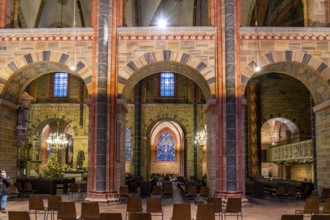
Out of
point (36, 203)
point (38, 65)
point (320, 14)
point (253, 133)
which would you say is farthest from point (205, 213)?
point (253, 133)

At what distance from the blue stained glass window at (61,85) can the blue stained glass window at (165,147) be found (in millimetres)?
12174

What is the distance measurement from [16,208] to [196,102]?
58.9 feet

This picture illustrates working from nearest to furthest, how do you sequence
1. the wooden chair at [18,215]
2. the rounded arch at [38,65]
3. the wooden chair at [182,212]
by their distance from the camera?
the wooden chair at [18,215], the wooden chair at [182,212], the rounded arch at [38,65]

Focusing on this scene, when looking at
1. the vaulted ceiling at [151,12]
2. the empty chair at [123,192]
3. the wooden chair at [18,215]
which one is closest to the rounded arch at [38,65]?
the empty chair at [123,192]

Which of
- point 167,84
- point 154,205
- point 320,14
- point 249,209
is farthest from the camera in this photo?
point 167,84

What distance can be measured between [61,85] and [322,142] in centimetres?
2082

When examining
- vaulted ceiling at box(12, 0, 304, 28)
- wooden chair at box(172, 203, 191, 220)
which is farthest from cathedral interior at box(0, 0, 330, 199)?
wooden chair at box(172, 203, 191, 220)

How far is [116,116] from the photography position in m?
16.6

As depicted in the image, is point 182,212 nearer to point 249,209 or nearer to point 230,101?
point 249,209

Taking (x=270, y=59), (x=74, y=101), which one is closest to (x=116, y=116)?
(x=270, y=59)

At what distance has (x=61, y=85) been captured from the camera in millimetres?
32250

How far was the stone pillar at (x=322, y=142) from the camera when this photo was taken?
1673 cm

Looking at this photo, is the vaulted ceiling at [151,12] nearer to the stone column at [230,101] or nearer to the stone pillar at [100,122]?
the stone column at [230,101]

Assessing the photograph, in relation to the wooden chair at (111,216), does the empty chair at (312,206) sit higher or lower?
lower
